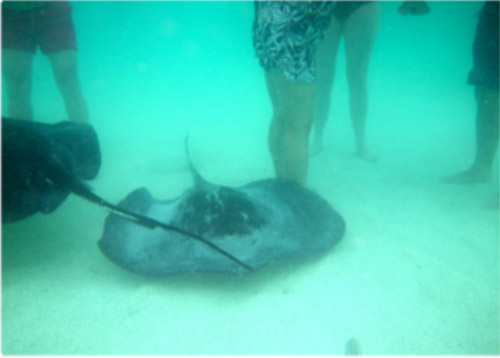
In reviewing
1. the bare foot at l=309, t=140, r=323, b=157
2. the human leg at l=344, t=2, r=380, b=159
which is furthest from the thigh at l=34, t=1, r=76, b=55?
the bare foot at l=309, t=140, r=323, b=157

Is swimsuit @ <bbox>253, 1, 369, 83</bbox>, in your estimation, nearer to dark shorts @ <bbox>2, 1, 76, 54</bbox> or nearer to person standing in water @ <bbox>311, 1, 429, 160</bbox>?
person standing in water @ <bbox>311, 1, 429, 160</bbox>

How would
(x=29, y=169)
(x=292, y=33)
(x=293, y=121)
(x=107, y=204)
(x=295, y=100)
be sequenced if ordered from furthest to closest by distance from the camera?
(x=293, y=121)
(x=295, y=100)
(x=292, y=33)
(x=29, y=169)
(x=107, y=204)

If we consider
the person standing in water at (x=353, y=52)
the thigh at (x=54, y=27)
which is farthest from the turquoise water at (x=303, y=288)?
the thigh at (x=54, y=27)

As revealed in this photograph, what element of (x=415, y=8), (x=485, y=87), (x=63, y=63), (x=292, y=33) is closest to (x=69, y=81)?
(x=63, y=63)

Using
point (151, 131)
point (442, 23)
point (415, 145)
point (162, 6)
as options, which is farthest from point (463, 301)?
point (162, 6)

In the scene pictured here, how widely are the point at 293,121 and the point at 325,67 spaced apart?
250 centimetres

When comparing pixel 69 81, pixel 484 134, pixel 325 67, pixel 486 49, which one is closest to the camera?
pixel 486 49

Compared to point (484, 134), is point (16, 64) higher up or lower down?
higher up

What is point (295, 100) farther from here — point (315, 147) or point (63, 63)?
point (63, 63)

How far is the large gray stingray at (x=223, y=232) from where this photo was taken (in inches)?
79.0

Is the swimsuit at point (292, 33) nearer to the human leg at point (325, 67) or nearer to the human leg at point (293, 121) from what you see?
the human leg at point (293, 121)

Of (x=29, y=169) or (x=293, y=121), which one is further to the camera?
(x=293, y=121)

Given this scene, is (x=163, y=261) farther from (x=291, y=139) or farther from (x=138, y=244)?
(x=291, y=139)

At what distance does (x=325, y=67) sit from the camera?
16.1 feet
